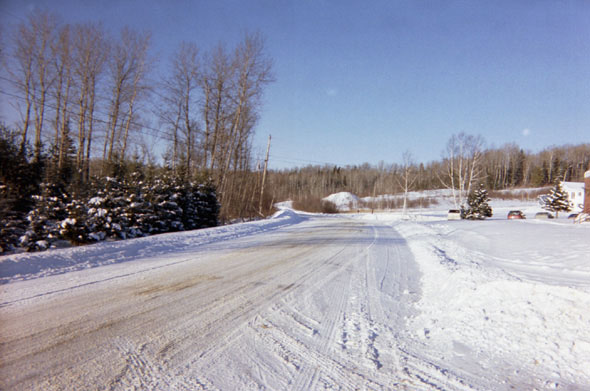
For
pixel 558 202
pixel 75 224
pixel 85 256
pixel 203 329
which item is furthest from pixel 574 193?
pixel 75 224

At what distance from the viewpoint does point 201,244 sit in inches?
405

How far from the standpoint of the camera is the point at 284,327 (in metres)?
3.68

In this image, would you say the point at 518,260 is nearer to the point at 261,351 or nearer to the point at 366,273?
the point at 366,273

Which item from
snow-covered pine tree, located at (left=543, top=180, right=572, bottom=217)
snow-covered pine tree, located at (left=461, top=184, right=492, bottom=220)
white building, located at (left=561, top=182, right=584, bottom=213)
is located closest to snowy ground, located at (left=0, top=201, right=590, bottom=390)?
snow-covered pine tree, located at (left=461, top=184, right=492, bottom=220)

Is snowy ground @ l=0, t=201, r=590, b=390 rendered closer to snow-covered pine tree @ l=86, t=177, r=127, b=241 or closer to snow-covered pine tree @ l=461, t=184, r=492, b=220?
snow-covered pine tree @ l=86, t=177, r=127, b=241

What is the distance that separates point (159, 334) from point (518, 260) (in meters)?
9.15

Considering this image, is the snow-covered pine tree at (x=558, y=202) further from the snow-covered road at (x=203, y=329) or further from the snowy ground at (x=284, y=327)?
the snow-covered road at (x=203, y=329)

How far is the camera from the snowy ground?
8.59ft

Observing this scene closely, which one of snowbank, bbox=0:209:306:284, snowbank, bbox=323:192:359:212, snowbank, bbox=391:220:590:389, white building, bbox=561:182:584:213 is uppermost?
white building, bbox=561:182:584:213

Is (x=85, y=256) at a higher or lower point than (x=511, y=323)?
lower

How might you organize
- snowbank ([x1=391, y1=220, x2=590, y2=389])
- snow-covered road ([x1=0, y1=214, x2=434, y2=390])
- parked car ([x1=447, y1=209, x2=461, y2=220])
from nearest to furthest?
snow-covered road ([x1=0, y1=214, x2=434, y2=390]) → snowbank ([x1=391, y1=220, x2=590, y2=389]) → parked car ([x1=447, y1=209, x2=461, y2=220])

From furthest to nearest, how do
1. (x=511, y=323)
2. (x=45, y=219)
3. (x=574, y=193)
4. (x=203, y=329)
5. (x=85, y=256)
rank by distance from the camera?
1. (x=574, y=193)
2. (x=45, y=219)
3. (x=85, y=256)
4. (x=511, y=323)
5. (x=203, y=329)

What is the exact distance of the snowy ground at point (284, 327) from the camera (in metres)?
2.62

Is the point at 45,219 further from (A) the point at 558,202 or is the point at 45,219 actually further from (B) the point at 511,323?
(A) the point at 558,202
